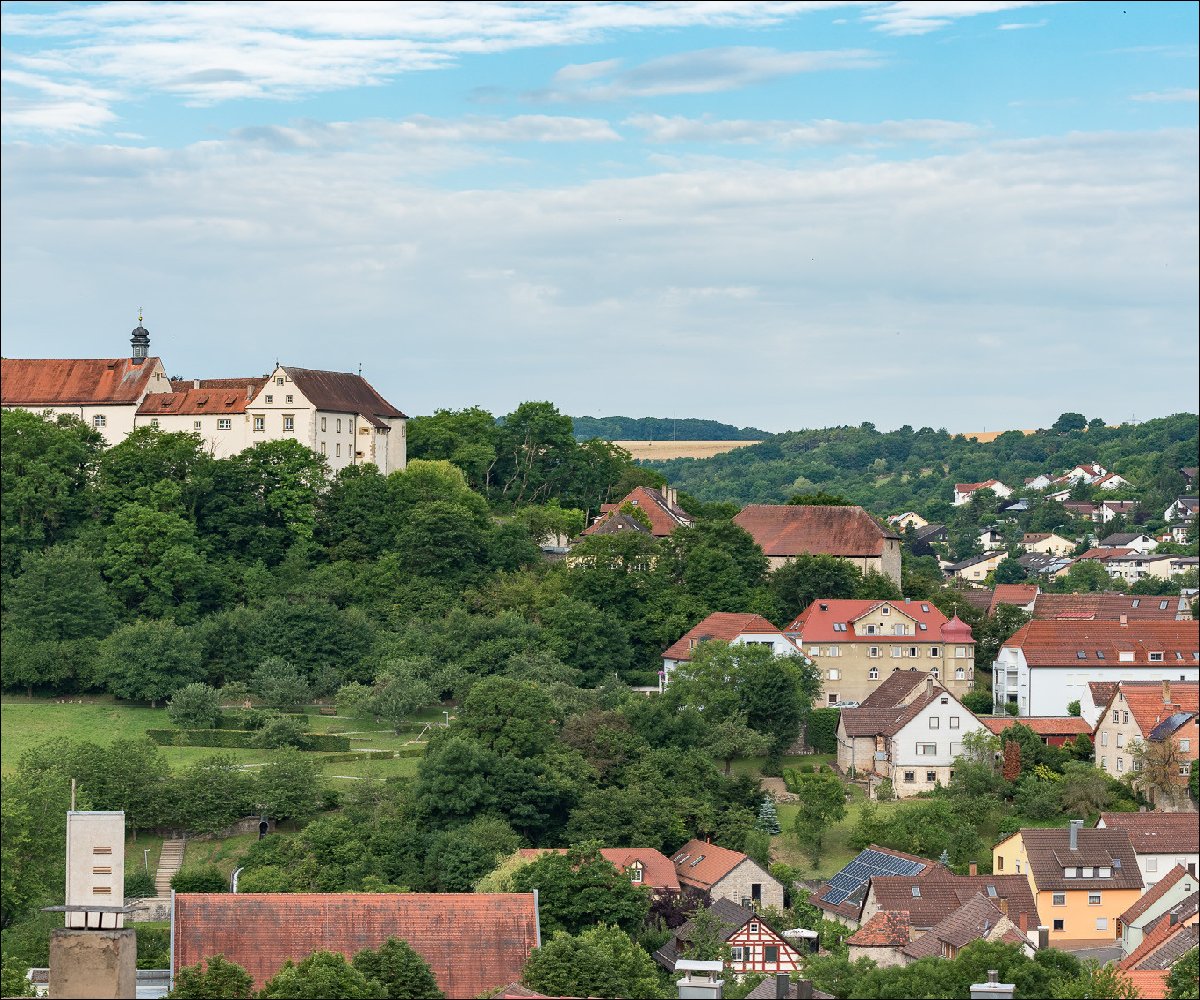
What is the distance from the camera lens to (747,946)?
31.0m

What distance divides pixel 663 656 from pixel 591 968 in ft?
67.8

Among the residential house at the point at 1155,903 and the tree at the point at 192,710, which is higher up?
the tree at the point at 192,710

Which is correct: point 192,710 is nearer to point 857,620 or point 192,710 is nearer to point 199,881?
point 199,881

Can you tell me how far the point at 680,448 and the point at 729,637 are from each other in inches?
3359

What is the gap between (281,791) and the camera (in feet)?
120

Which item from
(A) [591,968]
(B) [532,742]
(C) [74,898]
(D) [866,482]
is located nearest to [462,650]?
(B) [532,742]

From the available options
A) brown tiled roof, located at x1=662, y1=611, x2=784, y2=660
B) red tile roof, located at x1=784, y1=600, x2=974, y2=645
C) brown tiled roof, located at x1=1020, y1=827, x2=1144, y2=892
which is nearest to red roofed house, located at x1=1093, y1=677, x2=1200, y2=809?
brown tiled roof, located at x1=1020, y1=827, x2=1144, y2=892

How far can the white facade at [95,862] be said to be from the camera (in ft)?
49.1

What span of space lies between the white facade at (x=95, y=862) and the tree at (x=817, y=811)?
871 inches

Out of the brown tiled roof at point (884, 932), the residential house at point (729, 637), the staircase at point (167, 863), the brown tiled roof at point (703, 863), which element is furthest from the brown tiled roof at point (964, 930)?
the residential house at point (729, 637)

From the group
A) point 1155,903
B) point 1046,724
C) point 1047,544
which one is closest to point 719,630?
point 1046,724

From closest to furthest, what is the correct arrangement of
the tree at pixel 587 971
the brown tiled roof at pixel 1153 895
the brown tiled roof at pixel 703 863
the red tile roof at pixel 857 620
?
the tree at pixel 587 971, the brown tiled roof at pixel 1153 895, the brown tiled roof at pixel 703 863, the red tile roof at pixel 857 620

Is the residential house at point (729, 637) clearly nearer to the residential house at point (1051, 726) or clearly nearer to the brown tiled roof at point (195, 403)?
the residential house at point (1051, 726)

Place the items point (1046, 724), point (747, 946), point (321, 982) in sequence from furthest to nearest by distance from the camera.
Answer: point (1046, 724) → point (747, 946) → point (321, 982)
